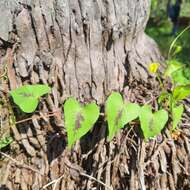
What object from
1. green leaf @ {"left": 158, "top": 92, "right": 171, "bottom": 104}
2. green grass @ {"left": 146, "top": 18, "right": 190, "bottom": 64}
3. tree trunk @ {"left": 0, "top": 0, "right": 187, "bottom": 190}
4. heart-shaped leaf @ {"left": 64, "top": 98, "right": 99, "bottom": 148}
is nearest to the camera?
heart-shaped leaf @ {"left": 64, "top": 98, "right": 99, "bottom": 148}

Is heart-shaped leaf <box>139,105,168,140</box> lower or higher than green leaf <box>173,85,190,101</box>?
lower

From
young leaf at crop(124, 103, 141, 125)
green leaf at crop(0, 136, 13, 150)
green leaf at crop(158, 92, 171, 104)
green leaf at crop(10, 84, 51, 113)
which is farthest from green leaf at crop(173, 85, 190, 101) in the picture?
green leaf at crop(0, 136, 13, 150)

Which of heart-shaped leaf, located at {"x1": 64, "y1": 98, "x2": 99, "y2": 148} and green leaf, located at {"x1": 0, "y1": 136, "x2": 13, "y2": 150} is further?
green leaf, located at {"x1": 0, "y1": 136, "x2": 13, "y2": 150}

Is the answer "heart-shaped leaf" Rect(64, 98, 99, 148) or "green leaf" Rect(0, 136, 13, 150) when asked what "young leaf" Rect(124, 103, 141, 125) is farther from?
"green leaf" Rect(0, 136, 13, 150)

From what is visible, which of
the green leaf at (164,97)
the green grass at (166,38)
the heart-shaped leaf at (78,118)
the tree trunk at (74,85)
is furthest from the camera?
the green grass at (166,38)

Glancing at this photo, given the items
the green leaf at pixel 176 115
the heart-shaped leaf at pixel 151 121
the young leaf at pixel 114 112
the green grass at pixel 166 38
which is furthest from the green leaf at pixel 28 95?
the green grass at pixel 166 38

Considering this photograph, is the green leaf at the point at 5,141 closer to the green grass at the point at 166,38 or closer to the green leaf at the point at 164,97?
the green leaf at the point at 164,97
